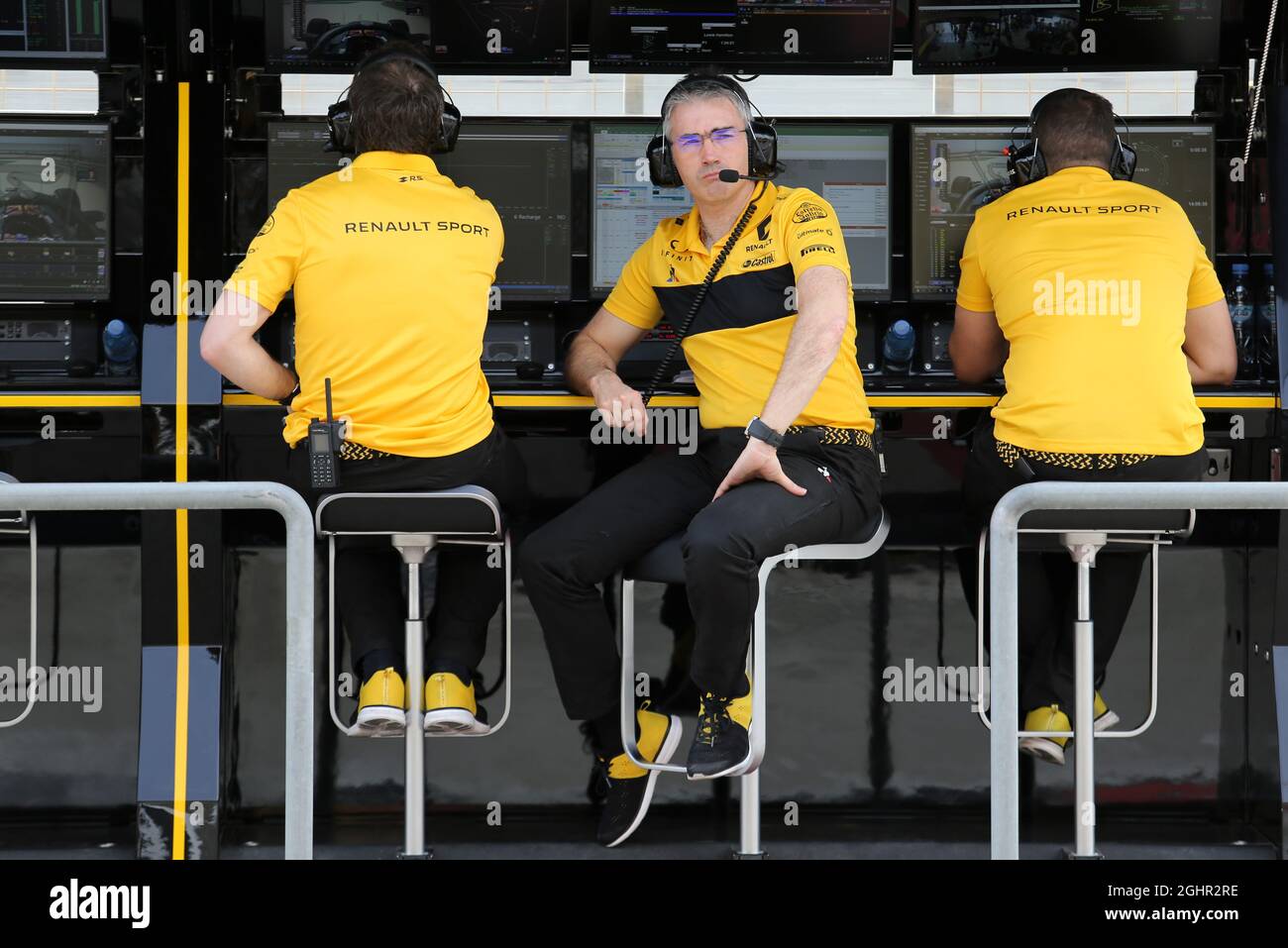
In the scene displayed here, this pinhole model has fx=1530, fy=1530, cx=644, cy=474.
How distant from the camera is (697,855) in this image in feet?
11.4

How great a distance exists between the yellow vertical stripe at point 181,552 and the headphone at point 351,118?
0.45m

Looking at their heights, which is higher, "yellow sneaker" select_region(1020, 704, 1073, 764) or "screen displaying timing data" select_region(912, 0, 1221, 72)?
"screen displaying timing data" select_region(912, 0, 1221, 72)


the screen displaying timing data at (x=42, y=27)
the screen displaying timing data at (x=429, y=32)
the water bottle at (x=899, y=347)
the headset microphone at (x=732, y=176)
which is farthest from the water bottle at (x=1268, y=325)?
the screen displaying timing data at (x=42, y=27)

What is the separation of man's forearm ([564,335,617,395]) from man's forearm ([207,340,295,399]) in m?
0.58

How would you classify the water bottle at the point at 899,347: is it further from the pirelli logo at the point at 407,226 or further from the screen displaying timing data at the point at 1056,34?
the pirelli logo at the point at 407,226

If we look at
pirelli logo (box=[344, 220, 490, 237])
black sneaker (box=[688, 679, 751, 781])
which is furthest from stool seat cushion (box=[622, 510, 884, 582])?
pirelli logo (box=[344, 220, 490, 237])

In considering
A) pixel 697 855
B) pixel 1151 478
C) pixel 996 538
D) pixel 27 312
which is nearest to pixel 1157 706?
pixel 1151 478

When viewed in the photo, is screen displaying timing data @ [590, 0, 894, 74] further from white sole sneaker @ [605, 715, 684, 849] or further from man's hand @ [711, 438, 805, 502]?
white sole sneaker @ [605, 715, 684, 849]

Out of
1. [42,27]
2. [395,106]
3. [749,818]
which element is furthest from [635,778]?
[42,27]

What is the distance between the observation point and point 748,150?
123 inches

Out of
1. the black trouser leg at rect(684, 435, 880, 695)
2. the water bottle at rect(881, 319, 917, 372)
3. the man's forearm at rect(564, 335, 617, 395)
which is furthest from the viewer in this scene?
the water bottle at rect(881, 319, 917, 372)

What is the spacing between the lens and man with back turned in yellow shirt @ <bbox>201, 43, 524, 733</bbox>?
2930mm

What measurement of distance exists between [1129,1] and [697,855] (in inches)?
87.5
